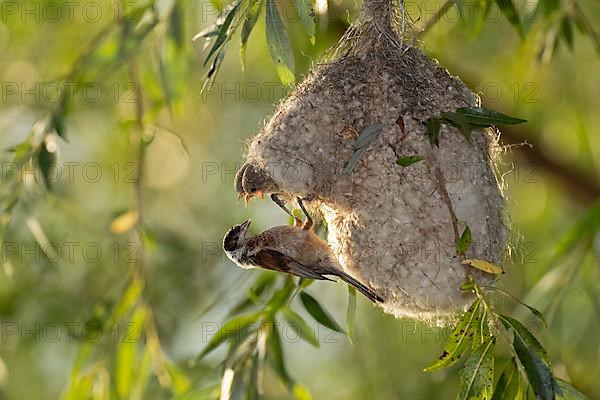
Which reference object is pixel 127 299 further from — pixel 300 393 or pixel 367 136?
pixel 367 136

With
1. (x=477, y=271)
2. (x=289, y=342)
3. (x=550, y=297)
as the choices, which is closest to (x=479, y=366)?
(x=477, y=271)

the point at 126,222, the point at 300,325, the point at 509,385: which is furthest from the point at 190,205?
the point at 509,385

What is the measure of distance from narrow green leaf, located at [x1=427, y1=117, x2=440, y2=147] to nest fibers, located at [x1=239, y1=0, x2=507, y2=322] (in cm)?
11

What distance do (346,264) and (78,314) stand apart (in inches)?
110

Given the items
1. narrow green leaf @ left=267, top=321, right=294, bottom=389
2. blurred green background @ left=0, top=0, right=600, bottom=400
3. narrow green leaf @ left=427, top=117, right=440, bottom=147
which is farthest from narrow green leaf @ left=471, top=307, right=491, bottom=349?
blurred green background @ left=0, top=0, right=600, bottom=400

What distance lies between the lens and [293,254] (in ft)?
7.70

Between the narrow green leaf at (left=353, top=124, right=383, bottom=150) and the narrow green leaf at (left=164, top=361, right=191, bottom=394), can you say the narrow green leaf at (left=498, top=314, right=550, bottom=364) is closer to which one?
the narrow green leaf at (left=353, top=124, right=383, bottom=150)

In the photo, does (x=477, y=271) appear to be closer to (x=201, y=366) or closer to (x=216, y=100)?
(x=201, y=366)

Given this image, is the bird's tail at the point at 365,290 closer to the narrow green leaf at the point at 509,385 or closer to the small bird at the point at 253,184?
the small bird at the point at 253,184

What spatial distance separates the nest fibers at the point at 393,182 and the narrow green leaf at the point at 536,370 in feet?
0.74

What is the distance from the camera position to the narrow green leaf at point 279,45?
2.25 m

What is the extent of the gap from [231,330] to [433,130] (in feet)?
3.57

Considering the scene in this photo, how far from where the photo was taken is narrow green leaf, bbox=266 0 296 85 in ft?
7.38

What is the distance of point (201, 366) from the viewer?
4496 mm
